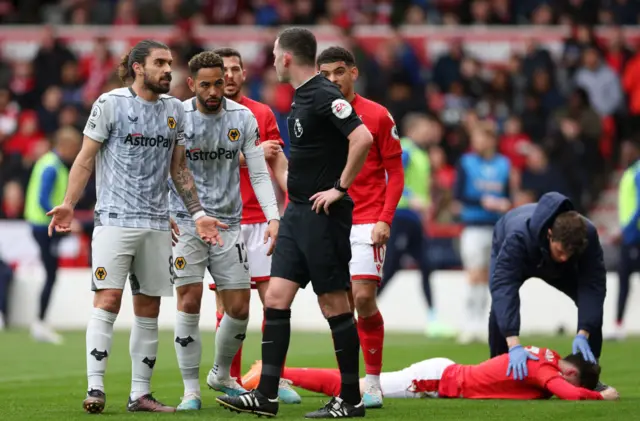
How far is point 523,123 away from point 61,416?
44.9 ft

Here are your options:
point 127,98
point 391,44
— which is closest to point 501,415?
point 127,98

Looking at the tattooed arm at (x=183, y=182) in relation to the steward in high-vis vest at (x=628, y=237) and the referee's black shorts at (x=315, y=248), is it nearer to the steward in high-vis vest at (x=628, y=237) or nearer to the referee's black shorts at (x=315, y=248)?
the referee's black shorts at (x=315, y=248)

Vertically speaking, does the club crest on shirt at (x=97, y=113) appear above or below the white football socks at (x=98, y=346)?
Answer: above

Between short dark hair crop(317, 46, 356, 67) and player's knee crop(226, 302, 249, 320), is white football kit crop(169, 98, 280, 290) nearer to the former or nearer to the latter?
player's knee crop(226, 302, 249, 320)

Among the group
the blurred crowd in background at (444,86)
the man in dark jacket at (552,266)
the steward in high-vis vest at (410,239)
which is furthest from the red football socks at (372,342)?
the blurred crowd in background at (444,86)

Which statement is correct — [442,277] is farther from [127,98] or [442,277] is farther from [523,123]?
[127,98]

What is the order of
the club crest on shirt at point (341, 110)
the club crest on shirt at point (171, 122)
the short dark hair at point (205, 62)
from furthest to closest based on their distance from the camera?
the short dark hair at point (205, 62) < the club crest on shirt at point (171, 122) < the club crest on shirt at point (341, 110)

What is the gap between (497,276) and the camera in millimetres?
9656

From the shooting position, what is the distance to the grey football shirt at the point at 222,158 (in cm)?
919

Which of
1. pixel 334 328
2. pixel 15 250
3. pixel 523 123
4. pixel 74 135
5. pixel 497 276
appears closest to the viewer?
pixel 334 328

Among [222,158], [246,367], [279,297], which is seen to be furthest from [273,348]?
[246,367]

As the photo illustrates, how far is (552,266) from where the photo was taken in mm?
9781

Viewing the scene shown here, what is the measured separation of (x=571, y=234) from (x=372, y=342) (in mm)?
1637

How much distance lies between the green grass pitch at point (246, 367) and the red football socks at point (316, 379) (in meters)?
0.10
